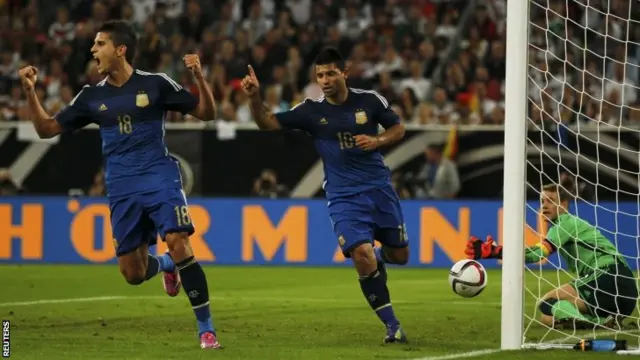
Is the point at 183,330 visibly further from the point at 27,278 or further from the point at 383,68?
the point at 383,68

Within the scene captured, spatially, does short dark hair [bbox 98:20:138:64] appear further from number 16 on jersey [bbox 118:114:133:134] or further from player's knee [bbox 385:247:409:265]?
player's knee [bbox 385:247:409:265]

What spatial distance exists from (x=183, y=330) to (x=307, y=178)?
8.42m

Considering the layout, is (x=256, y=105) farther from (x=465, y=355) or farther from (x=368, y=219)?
(x=465, y=355)

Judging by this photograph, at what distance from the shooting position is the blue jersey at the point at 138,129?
897 centimetres

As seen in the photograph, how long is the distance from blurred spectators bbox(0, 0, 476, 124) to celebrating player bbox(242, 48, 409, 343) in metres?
9.67

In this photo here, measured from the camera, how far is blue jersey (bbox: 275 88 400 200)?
377 inches

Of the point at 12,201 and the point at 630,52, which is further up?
the point at 630,52

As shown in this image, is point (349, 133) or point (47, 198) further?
point (47, 198)

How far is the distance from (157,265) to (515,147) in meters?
3.03

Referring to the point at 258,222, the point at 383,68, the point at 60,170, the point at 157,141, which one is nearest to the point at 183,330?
the point at 157,141

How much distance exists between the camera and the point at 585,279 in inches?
411

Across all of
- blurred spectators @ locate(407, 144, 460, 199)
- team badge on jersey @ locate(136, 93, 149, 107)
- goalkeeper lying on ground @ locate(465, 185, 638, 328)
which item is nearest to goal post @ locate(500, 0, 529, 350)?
goalkeeper lying on ground @ locate(465, 185, 638, 328)

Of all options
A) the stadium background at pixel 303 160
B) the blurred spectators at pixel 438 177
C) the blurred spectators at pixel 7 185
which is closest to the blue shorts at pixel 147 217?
the stadium background at pixel 303 160

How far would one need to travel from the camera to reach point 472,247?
354 inches
